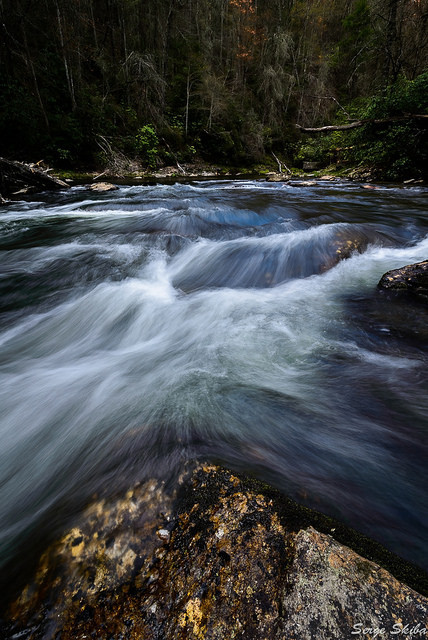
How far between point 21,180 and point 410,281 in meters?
11.0

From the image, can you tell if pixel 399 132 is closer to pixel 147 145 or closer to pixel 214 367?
pixel 147 145

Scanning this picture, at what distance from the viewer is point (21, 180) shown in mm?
9484

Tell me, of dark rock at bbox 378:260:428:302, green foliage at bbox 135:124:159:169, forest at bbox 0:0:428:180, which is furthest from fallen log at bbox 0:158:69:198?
dark rock at bbox 378:260:428:302

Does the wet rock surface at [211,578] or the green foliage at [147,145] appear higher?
the green foliage at [147,145]

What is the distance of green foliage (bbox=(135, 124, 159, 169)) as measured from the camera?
16469 mm

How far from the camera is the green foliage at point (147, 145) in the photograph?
16.5 metres

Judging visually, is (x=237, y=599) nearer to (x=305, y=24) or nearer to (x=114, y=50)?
(x=114, y=50)

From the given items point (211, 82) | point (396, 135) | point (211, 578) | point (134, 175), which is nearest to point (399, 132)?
point (396, 135)

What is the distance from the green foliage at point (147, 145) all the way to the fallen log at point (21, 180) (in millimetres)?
7649

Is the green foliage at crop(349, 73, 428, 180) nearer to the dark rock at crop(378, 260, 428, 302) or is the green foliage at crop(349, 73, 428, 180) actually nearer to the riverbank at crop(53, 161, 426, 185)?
the riverbank at crop(53, 161, 426, 185)

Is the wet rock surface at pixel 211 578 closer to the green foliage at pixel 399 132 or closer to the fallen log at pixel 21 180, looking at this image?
the fallen log at pixel 21 180

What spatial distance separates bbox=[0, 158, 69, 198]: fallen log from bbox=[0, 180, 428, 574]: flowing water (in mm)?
4073

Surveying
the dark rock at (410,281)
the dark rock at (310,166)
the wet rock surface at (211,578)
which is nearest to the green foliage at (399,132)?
the dark rock at (310,166)

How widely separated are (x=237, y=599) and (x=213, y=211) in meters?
7.26
